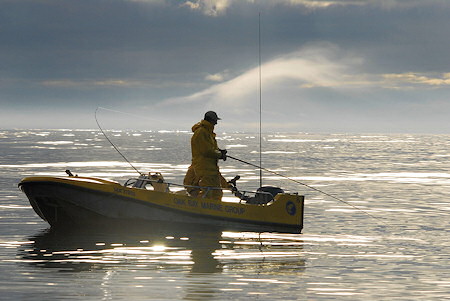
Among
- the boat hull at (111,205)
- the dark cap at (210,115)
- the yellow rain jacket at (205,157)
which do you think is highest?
the dark cap at (210,115)

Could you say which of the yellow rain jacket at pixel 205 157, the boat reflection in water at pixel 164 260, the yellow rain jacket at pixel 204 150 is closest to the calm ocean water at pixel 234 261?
Result: the boat reflection in water at pixel 164 260

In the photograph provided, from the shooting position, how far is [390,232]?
19562 mm

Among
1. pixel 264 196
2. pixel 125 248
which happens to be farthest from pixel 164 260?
pixel 264 196

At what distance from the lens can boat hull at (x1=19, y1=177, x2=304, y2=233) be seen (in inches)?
696

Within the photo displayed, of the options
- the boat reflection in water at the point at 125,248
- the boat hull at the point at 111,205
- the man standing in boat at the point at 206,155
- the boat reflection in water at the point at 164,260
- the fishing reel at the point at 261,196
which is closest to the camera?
the boat reflection in water at the point at 164,260

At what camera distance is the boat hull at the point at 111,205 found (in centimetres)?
1769

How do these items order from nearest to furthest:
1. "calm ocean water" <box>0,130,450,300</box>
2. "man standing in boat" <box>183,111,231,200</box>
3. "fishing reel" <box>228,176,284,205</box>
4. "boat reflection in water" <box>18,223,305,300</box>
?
1. "calm ocean water" <box>0,130,450,300</box>
2. "boat reflection in water" <box>18,223,305,300</box>
3. "man standing in boat" <box>183,111,231,200</box>
4. "fishing reel" <box>228,176,284,205</box>

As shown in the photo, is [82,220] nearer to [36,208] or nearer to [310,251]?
[36,208]

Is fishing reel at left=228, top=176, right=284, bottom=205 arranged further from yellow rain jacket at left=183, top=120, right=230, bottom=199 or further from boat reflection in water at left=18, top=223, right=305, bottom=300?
boat reflection in water at left=18, top=223, right=305, bottom=300

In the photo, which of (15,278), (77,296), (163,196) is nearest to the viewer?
(77,296)

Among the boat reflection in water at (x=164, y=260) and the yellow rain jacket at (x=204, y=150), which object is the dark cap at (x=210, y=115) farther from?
the boat reflection in water at (x=164, y=260)

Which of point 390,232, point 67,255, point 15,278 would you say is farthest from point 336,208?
point 15,278

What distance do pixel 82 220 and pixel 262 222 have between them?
4.26 metres

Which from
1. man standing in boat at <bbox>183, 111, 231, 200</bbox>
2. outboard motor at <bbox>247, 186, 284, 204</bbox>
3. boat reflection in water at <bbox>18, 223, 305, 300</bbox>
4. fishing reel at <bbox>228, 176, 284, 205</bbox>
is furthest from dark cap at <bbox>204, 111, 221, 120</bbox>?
boat reflection in water at <bbox>18, 223, 305, 300</bbox>
